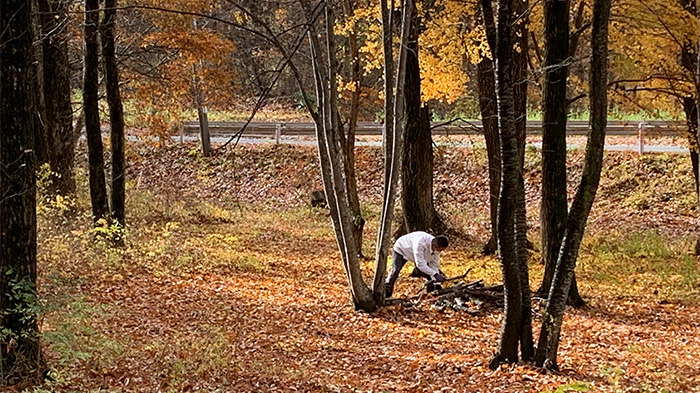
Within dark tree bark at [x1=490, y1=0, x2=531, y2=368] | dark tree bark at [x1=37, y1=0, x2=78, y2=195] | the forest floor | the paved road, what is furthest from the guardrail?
dark tree bark at [x1=490, y1=0, x2=531, y2=368]

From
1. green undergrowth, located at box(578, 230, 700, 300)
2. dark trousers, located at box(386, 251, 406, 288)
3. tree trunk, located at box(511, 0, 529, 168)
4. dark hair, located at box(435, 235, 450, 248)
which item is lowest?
green undergrowth, located at box(578, 230, 700, 300)

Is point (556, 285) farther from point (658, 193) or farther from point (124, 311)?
point (658, 193)

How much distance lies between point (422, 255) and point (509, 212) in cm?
420

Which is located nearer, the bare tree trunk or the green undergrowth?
the bare tree trunk

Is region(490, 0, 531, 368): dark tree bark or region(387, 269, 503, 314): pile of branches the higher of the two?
region(490, 0, 531, 368): dark tree bark

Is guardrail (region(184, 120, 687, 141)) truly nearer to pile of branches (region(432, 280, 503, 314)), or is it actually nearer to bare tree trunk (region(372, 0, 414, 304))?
pile of branches (region(432, 280, 503, 314))

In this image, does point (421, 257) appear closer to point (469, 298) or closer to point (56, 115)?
point (469, 298)

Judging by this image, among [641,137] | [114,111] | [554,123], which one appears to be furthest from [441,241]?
[641,137]

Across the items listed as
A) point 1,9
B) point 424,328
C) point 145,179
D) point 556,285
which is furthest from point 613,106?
point 1,9

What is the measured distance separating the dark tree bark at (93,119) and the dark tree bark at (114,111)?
6.9 inches

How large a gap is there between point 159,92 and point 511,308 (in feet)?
37.4

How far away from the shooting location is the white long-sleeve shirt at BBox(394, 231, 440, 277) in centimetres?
1155

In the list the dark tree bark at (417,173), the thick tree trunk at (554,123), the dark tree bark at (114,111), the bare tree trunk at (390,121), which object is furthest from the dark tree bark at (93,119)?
the thick tree trunk at (554,123)

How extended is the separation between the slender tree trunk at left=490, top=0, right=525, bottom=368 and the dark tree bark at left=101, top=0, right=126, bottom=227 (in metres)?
7.55
